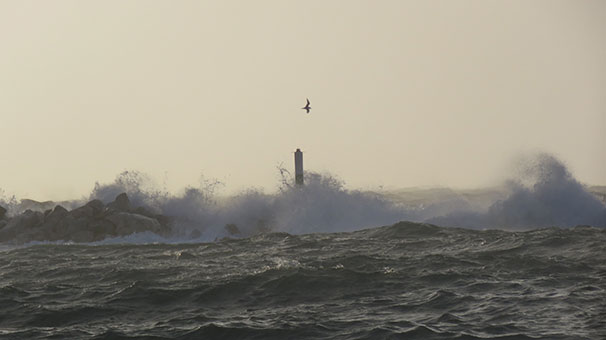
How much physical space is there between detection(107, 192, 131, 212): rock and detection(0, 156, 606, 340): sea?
316 inches

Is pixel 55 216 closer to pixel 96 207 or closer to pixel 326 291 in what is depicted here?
pixel 96 207

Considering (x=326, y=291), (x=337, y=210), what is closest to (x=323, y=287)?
(x=326, y=291)

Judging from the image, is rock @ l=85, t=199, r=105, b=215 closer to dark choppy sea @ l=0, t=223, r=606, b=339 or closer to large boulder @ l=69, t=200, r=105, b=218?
large boulder @ l=69, t=200, r=105, b=218

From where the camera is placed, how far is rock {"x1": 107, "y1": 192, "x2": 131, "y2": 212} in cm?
3477

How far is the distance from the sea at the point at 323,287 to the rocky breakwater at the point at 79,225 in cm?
513

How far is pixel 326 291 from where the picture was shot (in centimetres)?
1498

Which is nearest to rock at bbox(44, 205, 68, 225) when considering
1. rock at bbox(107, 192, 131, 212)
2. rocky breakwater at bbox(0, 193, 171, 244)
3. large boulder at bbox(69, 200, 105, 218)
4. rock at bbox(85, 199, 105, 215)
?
rocky breakwater at bbox(0, 193, 171, 244)

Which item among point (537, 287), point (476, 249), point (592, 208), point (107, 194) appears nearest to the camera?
point (537, 287)

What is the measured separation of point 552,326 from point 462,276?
459cm

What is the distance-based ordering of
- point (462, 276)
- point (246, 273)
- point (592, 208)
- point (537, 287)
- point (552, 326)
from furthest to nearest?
point (592, 208), point (246, 273), point (462, 276), point (537, 287), point (552, 326)

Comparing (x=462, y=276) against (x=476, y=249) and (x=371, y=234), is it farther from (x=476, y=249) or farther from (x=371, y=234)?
(x=371, y=234)

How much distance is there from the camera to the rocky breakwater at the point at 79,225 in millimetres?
31812

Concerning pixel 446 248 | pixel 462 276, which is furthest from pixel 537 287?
pixel 446 248

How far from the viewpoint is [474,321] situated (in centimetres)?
1177
